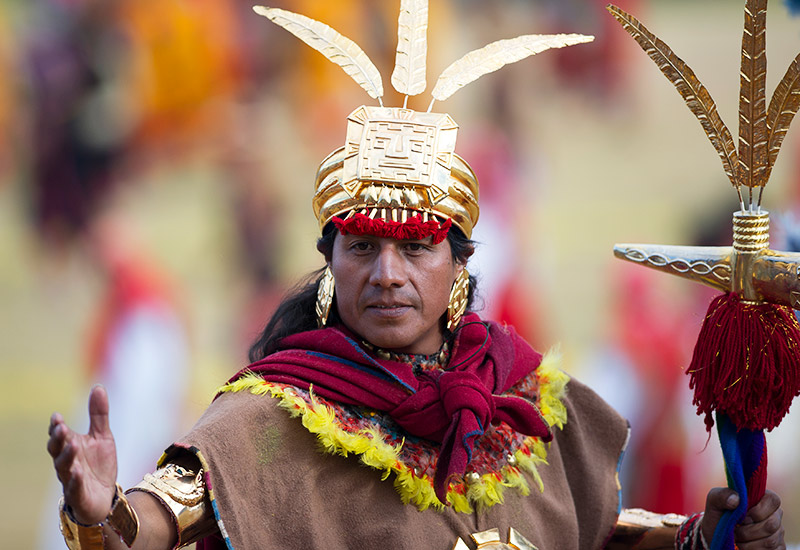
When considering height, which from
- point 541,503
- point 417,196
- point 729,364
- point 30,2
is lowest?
point 541,503

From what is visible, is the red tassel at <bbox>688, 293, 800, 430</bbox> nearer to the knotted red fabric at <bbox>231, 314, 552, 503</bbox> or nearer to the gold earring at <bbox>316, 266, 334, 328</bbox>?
the knotted red fabric at <bbox>231, 314, 552, 503</bbox>

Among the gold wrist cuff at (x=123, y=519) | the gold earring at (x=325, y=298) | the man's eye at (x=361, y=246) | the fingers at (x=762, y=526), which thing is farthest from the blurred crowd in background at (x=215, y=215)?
the gold wrist cuff at (x=123, y=519)

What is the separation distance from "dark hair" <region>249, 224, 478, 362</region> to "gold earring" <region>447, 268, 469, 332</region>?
0.05 metres

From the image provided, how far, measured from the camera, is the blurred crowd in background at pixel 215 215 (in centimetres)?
734

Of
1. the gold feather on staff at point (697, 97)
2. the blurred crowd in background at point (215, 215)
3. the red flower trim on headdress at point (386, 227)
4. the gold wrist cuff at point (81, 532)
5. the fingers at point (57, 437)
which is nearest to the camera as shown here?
the fingers at point (57, 437)

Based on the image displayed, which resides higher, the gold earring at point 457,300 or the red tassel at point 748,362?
the gold earring at point 457,300

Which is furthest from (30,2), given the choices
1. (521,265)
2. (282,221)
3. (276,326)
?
(276,326)

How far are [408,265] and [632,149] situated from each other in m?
9.83

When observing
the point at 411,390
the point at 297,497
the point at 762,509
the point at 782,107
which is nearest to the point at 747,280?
the point at 782,107

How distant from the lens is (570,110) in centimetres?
1068

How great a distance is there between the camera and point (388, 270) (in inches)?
120

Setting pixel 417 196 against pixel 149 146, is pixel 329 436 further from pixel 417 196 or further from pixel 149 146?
pixel 149 146

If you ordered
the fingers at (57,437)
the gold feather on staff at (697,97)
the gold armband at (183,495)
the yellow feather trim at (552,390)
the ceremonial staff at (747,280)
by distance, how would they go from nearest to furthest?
the fingers at (57,437) < the gold armband at (183,495) < the ceremonial staff at (747,280) < the gold feather on staff at (697,97) < the yellow feather trim at (552,390)

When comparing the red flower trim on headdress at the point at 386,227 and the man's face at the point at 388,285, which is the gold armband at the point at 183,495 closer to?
the man's face at the point at 388,285
